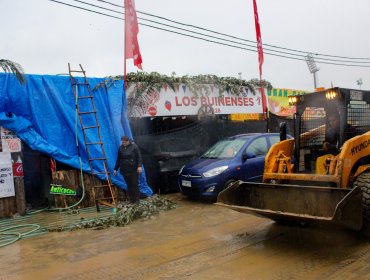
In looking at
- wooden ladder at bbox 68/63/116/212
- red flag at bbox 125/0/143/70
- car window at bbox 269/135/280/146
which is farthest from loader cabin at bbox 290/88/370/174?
wooden ladder at bbox 68/63/116/212

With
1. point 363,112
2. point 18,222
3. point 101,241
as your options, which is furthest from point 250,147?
point 18,222

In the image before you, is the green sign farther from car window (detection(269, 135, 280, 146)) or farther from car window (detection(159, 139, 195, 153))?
car window (detection(269, 135, 280, 146))

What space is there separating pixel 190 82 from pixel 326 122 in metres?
6.14

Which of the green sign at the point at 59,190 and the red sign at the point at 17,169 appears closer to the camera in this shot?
the red sign at the point at 17,169

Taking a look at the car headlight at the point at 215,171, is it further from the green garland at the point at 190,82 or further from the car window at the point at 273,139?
the green garland at the point at 190,82

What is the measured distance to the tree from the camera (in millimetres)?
9023

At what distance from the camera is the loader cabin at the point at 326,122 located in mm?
6172

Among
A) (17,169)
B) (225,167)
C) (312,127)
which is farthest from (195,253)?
(17,169)

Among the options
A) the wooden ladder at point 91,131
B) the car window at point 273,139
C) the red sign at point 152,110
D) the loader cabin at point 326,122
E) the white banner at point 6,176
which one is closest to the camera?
the loader cabin at point 326,122

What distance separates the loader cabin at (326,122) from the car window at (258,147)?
10.2 ft

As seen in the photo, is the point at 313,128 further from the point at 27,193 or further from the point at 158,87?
the point at 27,193

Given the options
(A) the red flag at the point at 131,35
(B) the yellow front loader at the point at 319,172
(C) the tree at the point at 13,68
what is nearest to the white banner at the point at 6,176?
(C) the tree at the point at 13,68

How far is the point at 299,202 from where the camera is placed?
239 inches

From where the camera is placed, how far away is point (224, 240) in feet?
20.6
